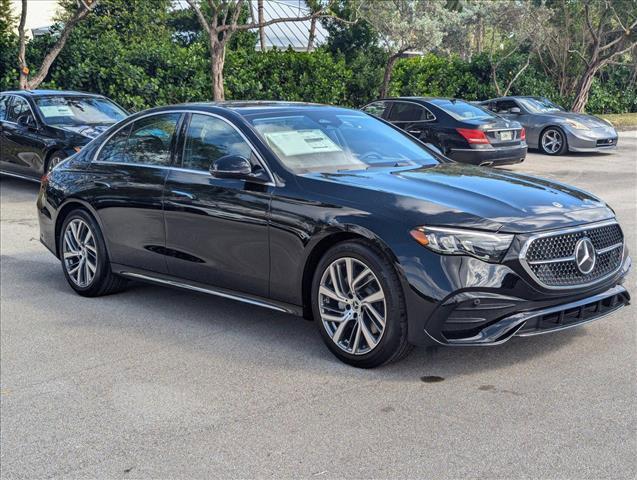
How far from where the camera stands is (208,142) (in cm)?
637

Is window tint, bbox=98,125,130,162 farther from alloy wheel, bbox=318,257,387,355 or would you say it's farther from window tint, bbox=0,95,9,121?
window tint, bbox=0,95,9,121

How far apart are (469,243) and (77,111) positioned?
433 inches

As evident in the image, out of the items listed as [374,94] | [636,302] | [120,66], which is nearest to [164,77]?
[120,66]

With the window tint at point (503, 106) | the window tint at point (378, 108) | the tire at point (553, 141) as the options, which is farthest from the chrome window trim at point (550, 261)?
the window tint at point (503, 106)

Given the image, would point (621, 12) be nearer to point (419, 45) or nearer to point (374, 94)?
point (419, 45)

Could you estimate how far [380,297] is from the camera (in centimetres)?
510

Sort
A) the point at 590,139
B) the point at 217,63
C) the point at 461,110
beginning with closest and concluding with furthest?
the point at 461,110 < the point at 590,139 < the point at 217,63

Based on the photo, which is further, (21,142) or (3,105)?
(3,105)

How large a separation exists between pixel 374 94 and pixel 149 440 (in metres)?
23.9

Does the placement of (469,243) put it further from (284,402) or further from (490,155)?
(490,155)

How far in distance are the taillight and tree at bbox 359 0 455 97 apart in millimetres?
11800

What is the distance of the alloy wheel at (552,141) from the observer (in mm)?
20141

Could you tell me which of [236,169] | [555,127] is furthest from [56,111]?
[555,127]

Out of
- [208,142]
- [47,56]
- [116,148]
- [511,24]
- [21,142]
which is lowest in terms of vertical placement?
[21,142]
